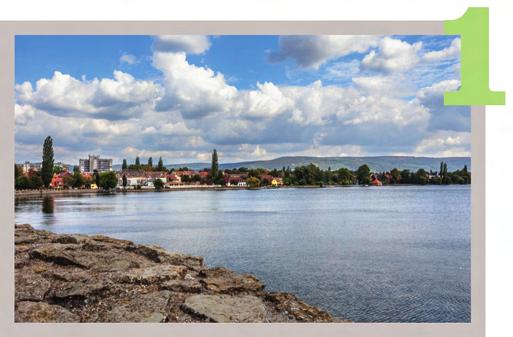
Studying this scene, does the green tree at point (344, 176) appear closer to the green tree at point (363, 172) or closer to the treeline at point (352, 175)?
the treeline at point (352, 175)

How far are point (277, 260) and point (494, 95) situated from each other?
239 inches

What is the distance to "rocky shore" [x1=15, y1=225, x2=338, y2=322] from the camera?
4688 millimetres

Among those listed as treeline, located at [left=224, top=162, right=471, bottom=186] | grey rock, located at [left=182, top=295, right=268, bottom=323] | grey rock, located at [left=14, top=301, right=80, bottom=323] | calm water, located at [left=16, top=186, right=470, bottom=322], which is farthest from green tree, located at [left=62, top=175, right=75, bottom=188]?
grey rock, located at [left=182, top=295, right=268, bottom=323]

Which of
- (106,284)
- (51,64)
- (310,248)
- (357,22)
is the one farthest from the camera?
(310,248)

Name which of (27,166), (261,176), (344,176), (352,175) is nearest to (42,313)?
(27,166)

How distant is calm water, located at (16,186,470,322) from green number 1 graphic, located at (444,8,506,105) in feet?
11.0

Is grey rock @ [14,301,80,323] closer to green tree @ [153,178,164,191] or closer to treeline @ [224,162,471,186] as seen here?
treeline @ [224,162,471,186]

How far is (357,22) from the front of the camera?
440cm

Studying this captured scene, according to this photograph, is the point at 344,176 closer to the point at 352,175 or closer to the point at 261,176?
the point at 352,175
